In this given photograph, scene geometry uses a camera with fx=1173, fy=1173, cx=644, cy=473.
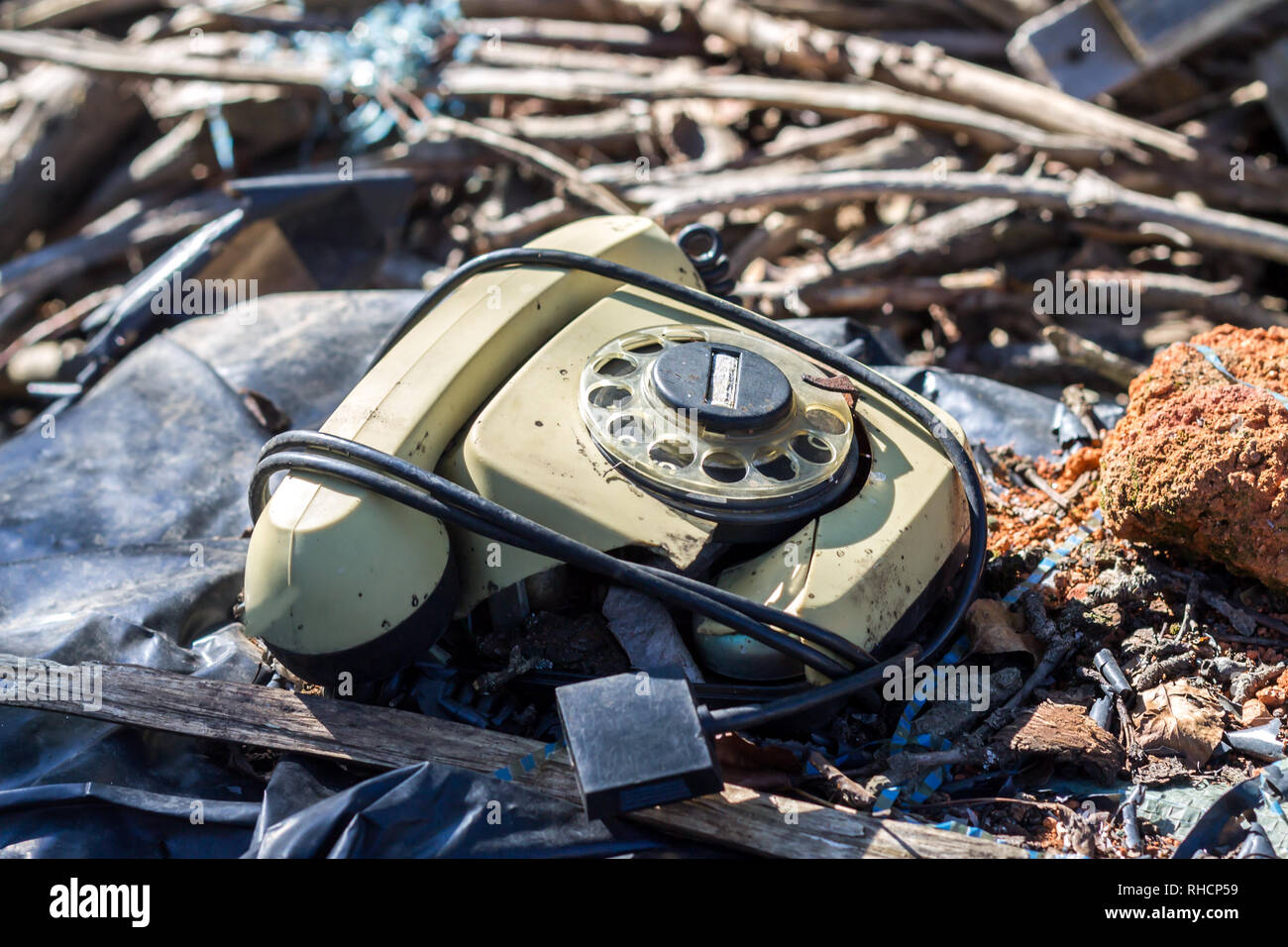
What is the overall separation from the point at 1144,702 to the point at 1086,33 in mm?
2428

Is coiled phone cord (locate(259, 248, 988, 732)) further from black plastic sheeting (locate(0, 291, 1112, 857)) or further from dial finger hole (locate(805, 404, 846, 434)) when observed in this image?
black plastic sheeting (locate(0, 291, 1112, 857))

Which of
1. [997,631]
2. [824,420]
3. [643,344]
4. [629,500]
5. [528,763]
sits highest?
[643,344]

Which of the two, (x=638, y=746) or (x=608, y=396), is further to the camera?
(x=608, y=396)

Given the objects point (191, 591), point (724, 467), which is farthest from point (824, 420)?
point (191, 591)

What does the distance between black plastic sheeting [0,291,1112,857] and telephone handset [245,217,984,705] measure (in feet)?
0.74

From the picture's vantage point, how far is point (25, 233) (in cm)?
417

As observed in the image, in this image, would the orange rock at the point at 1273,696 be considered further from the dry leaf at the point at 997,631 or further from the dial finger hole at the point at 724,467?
the dial finger hole at the point at 724,467

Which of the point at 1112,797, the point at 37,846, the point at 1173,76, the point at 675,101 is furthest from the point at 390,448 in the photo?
the point at 1173,76

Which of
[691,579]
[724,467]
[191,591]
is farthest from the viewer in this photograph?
[191,591]

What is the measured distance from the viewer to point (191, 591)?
2109 millimetres

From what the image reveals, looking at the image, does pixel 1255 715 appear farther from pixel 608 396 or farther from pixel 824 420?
pixel 608 396

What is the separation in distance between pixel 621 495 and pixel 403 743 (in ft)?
1.60

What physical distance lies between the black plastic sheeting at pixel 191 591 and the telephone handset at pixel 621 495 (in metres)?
0.23

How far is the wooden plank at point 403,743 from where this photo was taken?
158cm
